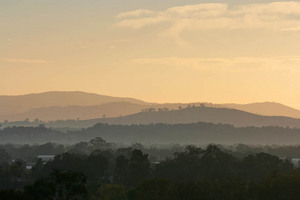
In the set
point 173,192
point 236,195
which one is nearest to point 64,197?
point 173,192

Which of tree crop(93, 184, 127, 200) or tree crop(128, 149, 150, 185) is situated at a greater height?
tree crop(128, 149, 150, 185)

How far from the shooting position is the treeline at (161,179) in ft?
324

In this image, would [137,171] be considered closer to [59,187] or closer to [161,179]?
[161,179]

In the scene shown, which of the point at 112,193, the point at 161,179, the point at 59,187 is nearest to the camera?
the point at 59,187

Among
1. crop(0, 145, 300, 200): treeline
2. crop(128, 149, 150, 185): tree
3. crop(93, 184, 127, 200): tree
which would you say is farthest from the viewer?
crop(128, 149, 150, 185): tree

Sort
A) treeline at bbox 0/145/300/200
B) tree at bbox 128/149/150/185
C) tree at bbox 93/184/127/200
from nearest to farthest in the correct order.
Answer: treeline at bbox 0/145/300/200, tree at bbox 93/184/127/200, tree at bbox 128/149/150/185

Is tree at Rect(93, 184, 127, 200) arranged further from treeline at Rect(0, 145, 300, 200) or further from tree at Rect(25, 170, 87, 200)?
tree at Rect(25, 170, 87, 200)

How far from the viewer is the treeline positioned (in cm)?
→ 9881

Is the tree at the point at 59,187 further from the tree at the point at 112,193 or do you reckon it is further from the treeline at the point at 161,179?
the tree at the point at 112,193

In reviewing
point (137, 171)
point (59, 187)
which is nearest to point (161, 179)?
point (59, 187)

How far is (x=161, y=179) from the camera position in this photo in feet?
387

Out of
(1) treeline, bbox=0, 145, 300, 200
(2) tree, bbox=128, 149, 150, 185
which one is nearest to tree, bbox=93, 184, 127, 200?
(1) treeline, bbox=0, 145, 300, 200

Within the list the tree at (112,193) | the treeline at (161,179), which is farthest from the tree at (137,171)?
the tree at (112,193)

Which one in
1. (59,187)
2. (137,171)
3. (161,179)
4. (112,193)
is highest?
(137,171)
